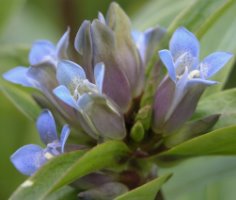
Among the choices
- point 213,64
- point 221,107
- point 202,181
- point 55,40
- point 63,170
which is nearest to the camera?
point 63,170

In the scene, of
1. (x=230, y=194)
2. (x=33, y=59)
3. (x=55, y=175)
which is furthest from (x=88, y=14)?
(x=55, y=175)

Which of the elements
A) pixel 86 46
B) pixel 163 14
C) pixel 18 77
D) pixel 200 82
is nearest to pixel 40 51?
pixel 18 77

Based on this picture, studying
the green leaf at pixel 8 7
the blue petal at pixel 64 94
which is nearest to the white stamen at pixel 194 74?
the blue petal at pixel 64 94

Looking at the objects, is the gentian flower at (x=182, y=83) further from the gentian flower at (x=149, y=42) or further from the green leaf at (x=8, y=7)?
the green leaf at (x=8, y=7)

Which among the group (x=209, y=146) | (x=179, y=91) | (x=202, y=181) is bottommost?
(x=202, y=181)

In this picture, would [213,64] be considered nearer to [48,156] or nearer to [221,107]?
[221,107]

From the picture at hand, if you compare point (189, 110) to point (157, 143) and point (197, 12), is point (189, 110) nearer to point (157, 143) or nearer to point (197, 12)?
point (157, 143)

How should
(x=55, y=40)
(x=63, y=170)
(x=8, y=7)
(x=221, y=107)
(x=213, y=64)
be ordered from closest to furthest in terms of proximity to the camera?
1. (x=63, y=170)
2. (x=213, y=64)
3. (x=221, y=107)
4. (x=8, y=7)
5. (x=55, y=40)
